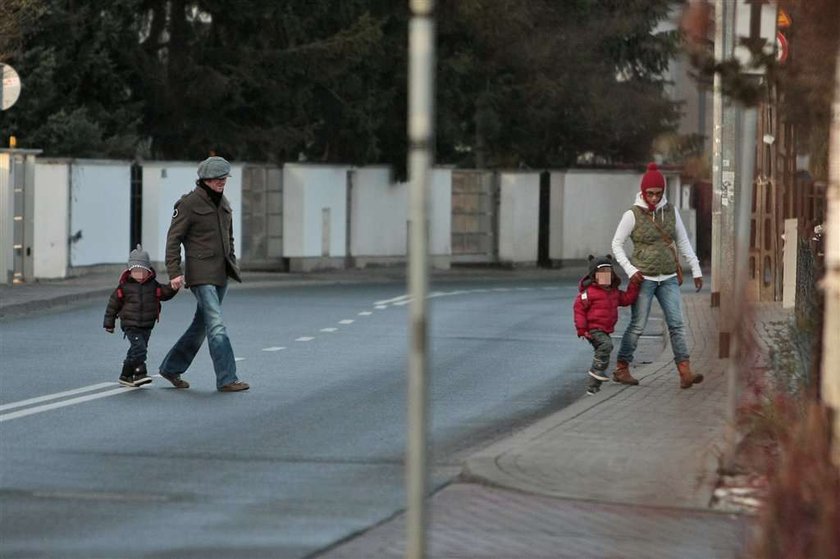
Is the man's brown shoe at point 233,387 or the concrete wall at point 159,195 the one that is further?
the concrete wall at point 159,195

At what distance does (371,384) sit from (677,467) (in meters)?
5.72

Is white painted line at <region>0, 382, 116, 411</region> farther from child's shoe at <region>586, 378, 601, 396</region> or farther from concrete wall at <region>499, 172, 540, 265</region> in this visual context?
concrete wall at <region>499, 172, 540, 265</region>

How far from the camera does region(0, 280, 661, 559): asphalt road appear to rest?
893 centimetres

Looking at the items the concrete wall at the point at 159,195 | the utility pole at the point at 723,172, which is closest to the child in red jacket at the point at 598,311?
the utility pole at the point at 723,172

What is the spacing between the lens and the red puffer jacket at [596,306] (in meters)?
15.2

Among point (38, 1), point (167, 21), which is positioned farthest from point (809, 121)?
point (167, 21)

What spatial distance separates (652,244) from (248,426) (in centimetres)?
→ 416

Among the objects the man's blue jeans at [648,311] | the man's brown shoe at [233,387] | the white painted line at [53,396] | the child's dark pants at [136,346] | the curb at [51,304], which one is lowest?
the curb at [51,304]

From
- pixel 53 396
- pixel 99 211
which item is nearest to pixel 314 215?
pixel 99 211

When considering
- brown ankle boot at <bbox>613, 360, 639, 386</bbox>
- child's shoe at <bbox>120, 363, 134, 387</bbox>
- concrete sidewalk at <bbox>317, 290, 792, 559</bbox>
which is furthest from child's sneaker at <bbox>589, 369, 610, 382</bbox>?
child's shoe at <bbox>120, 363, 134, 387</bbox>

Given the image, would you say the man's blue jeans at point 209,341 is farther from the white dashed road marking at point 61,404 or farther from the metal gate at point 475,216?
the metal gate at point 475,216

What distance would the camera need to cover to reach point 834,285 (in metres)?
7.83

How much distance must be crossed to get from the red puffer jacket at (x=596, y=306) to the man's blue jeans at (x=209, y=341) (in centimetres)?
263

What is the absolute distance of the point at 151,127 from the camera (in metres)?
39.7
